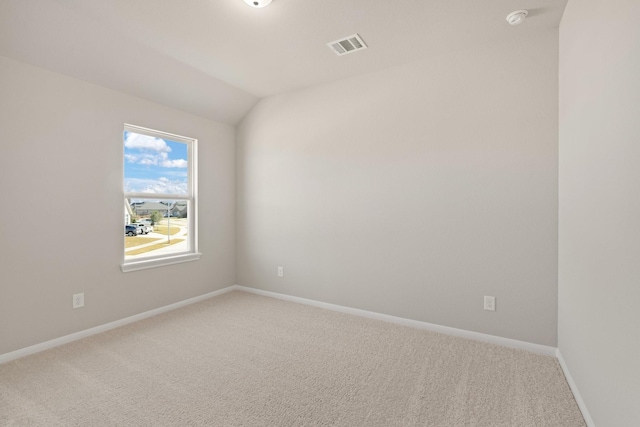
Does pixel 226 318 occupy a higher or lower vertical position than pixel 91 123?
lower

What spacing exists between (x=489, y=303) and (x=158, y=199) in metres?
3.56

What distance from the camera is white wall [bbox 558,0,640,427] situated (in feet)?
3.91

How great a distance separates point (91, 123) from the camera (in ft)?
9.09

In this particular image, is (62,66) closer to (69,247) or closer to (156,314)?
(69,247)

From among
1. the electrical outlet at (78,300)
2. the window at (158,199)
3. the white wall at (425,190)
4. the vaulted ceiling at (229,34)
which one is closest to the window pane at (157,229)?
the window at (158,199)

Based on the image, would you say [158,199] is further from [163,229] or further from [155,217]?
[163,229]

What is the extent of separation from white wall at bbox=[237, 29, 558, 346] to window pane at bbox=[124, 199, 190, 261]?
96cm

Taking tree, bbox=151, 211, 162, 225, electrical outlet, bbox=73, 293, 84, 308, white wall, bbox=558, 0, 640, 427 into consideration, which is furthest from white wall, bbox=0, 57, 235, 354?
white wall, bbox=558, 0, 640, 427

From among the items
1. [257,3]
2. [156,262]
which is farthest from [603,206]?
[156,262]

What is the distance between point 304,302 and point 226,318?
935 mm

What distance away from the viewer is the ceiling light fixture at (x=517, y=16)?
2.17m

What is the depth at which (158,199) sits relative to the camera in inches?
136

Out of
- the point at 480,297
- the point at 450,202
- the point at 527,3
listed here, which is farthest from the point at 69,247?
the point at 527,3

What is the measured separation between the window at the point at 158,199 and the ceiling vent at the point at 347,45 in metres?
2.07
